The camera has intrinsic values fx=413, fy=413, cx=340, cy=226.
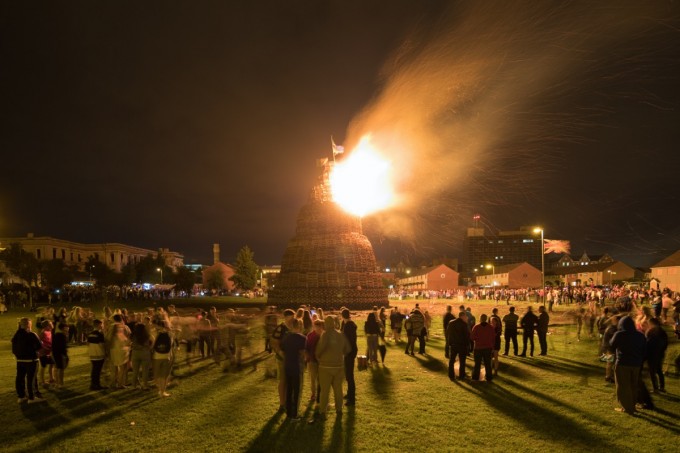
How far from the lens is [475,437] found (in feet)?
24.9

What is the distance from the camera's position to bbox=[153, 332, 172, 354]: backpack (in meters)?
10.1

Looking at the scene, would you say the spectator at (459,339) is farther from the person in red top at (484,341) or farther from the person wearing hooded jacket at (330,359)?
the person wearing hooded jacket at (330,359)

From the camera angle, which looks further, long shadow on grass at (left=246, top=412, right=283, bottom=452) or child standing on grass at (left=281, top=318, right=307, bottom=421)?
child standing on grass at (left=281, top=318, right=307, bottom=421)

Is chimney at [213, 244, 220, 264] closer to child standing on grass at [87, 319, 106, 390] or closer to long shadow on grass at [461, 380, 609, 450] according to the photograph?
child standing on grass at [87, 319, 106, 390]

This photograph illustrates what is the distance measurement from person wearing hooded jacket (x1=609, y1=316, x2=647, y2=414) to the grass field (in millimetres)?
382

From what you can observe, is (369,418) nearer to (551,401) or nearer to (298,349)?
(298,349)

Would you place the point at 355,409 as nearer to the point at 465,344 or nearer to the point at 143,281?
the point at 465,344

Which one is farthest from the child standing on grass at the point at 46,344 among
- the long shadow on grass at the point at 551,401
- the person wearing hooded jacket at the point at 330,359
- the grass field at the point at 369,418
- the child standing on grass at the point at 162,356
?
the long shadow on grass at the point at 551,401

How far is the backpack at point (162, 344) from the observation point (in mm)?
10117

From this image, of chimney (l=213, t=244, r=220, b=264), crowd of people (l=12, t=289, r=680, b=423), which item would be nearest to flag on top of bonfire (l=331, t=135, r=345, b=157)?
crowd of people (l=12, t=289, r=680, b=423)

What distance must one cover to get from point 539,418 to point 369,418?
3.49 meters

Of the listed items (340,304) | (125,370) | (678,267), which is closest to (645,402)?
(125,370)

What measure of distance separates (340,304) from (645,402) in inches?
1252

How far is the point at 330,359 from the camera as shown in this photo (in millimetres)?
8500
